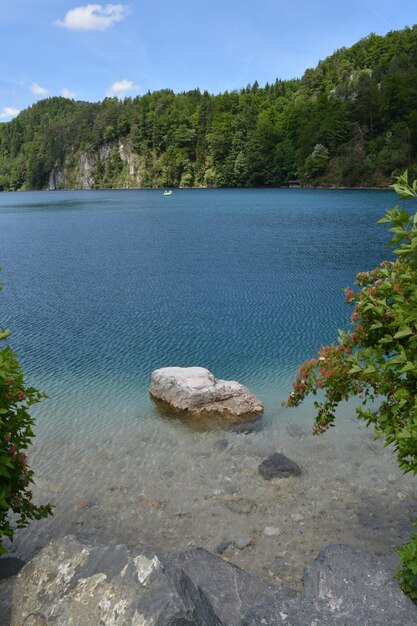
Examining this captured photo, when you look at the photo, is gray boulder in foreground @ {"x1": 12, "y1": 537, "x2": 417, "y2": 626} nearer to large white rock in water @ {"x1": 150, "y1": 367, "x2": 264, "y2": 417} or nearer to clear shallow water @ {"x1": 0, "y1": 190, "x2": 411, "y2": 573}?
clear shallow water @ {"x1": 0, "y1": 190, "x2": 411, "y2": 573}

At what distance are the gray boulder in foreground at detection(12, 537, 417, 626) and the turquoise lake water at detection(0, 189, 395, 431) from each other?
311 inches

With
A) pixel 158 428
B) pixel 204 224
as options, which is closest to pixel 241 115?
pixel 204 224

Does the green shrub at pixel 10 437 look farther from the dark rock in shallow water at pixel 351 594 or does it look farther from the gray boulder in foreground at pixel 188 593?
the dark rock in shallow water at pixel 351 594

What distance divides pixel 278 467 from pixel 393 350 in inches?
244

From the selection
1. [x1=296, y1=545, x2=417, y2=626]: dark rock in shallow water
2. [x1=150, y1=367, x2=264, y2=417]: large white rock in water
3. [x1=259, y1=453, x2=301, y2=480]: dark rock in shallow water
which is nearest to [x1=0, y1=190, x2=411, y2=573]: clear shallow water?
[x1=259, y1=453, x2=301, y2=480]: dark rock in shallow water

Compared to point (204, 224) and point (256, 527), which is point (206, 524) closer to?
point (256, 527)

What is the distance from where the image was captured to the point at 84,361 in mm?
20250

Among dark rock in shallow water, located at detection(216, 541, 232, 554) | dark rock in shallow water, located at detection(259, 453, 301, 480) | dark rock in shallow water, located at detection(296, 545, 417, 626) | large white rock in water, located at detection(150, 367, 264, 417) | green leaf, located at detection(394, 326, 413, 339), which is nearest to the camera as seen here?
green leaf, located at detection(394, 326, 413, 339)

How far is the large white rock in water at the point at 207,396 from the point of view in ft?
50.2

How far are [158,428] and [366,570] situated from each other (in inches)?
324

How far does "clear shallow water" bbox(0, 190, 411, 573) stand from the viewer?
10.4 m

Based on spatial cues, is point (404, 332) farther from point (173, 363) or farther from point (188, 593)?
point (173, 363)


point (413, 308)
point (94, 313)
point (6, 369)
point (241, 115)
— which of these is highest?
point (241, 115)

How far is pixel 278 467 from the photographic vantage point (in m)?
11.9
